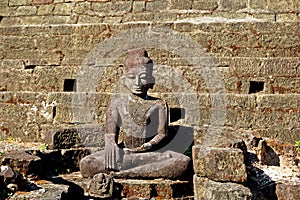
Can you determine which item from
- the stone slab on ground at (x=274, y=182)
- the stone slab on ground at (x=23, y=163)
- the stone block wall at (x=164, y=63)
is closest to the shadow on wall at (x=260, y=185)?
the stone slab on ground at (x=274, y=182)

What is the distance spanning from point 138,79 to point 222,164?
63.4 inches

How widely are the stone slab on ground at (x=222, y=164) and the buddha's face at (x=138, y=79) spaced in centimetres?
127

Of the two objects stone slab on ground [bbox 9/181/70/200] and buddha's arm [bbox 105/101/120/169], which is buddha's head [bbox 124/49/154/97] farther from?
stone slab on ground [bbox 9/181/70/200]

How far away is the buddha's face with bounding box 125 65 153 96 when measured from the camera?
558cm

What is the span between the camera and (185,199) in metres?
5.04

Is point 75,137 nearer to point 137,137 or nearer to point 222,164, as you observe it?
point 137,137

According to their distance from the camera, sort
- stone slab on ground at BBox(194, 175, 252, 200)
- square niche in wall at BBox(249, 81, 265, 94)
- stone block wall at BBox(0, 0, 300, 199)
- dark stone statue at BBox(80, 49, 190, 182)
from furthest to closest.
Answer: square niche in wall at BBox(249, 81, 265, 94)
stone block wall at BBox(0, 0, 300, 199)
dark stone statue at BBox(80, 49, 190, 182)
stone slab on ground at BBox(194, 175, 252, 200)

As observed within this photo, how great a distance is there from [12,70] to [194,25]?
3.49 meters

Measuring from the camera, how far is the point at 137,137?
18.4 ft

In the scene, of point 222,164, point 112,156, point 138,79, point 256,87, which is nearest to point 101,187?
point 112,156

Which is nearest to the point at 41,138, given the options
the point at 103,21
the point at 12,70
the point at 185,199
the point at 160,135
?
the point at 12,70

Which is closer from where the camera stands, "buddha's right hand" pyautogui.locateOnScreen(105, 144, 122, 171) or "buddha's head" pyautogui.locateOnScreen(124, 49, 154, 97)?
"buddha's right hand" pyautogui.locateOnScreen(105, 144, 122, 171)

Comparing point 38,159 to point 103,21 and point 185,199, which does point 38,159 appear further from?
point 103,21

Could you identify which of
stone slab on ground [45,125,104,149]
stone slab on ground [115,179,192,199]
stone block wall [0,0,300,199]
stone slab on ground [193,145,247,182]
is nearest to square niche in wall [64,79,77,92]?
stone block wall [0,0,300,199]
